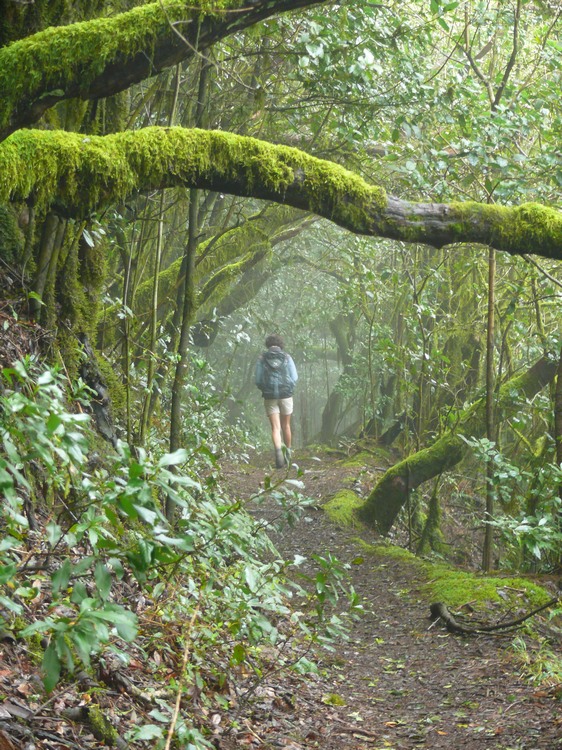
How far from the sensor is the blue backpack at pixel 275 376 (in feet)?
40.4

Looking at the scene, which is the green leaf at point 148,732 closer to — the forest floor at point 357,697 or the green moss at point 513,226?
the forest floor at point 357,697

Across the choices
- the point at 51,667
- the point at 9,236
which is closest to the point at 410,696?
the point at 51,667

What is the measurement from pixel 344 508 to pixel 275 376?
298 cm

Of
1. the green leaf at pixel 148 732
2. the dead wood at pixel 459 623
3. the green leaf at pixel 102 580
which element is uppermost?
the green leaf at pixel 102 580

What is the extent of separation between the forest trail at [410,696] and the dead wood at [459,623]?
7cm

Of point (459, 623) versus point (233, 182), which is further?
point (459, 623)

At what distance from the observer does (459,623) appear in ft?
19.9

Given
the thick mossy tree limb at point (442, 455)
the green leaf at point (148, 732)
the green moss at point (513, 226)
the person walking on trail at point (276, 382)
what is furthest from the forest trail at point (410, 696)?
the person walking on trail at point (276, 382)

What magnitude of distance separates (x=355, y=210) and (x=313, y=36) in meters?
3.13

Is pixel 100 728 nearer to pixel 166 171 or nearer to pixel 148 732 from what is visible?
pixel 148 732

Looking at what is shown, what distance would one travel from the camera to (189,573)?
4172 millimetres

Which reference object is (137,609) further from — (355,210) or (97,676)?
(355,210)

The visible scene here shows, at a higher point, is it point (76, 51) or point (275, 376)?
point (76, 51)

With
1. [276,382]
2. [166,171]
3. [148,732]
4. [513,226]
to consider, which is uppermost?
[513,226]
